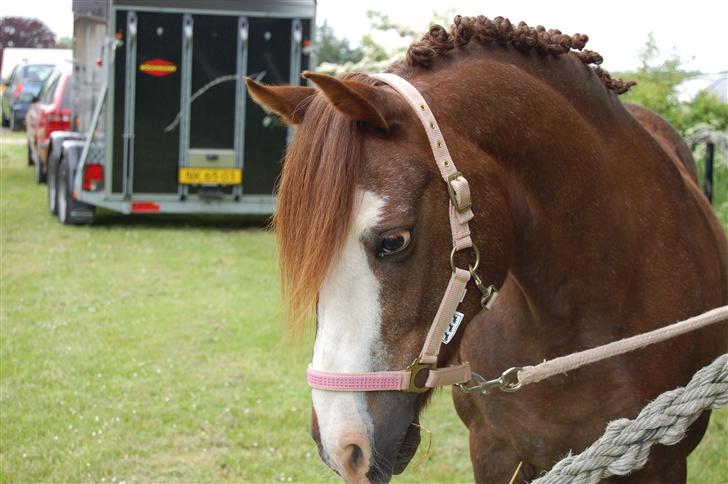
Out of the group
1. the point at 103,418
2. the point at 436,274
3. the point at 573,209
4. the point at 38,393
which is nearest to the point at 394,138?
the point at 436,274

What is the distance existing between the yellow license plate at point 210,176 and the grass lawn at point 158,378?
43.6 inches

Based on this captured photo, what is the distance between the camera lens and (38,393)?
548 cm

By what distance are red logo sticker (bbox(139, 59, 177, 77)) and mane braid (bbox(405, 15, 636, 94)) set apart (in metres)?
8.72

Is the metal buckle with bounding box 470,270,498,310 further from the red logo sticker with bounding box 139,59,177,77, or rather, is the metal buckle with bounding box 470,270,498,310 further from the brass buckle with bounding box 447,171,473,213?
the red logo sticker with bounding box 139,59,177,77

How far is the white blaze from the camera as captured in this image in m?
1.94

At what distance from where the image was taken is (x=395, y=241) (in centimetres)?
194

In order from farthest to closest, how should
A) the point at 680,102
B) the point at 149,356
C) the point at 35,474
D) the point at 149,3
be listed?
the point at 149,3 → the point at 680,102 → the point at 149,356 → the point at 35,474

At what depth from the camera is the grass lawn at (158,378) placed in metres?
4.58

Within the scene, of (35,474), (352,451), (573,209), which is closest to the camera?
(352,451)

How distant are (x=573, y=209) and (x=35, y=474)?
318cm

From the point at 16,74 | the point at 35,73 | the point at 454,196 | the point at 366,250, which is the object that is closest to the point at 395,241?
the point at 366,250

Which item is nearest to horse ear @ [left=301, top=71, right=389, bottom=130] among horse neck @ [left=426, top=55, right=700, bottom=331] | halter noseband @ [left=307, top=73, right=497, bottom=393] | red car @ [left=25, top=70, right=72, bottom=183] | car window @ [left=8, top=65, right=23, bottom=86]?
halter noseband @ [left=307, top=73, right=497, bottom=393]

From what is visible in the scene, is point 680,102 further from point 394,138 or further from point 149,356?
point 394,138

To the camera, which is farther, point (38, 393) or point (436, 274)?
point (38, 393)
